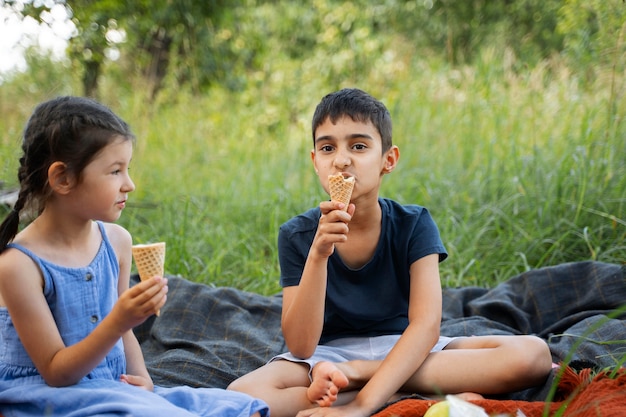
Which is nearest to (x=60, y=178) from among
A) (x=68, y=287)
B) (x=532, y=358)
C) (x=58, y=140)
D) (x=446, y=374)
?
(x=58, y=140)

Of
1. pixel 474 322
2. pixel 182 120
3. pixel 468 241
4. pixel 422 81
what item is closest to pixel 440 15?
pixel 422 81

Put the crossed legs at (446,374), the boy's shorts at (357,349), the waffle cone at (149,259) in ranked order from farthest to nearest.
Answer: the boy's shorts at (357,349) → the crossed legs at (446,374) → the waffle cone at (149,259)

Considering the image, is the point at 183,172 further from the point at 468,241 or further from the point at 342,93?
the point at 342,93

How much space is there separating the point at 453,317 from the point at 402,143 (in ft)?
8.28

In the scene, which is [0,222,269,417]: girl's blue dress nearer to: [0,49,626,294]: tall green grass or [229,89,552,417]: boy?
[229,89,552,417]: boy

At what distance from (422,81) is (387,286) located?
436 centimetres

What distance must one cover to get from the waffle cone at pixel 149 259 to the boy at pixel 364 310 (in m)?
0.54

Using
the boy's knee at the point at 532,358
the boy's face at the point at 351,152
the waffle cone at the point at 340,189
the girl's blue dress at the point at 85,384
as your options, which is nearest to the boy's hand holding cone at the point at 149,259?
the girl's blue dress at the point at 85,384

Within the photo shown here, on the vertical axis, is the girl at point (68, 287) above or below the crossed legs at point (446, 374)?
above

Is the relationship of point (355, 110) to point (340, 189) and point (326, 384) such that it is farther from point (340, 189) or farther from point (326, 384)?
point (326, 384)

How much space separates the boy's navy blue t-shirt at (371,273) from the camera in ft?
8.41

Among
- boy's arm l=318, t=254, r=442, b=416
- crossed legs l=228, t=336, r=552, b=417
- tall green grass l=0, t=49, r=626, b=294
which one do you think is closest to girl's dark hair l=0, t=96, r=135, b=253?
crossed legs l=228, t=336, r=552, b=417

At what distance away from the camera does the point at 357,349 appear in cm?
259

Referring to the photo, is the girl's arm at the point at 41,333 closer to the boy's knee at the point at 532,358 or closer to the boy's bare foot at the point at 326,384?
the boy's bare foot at the point at 326,384
